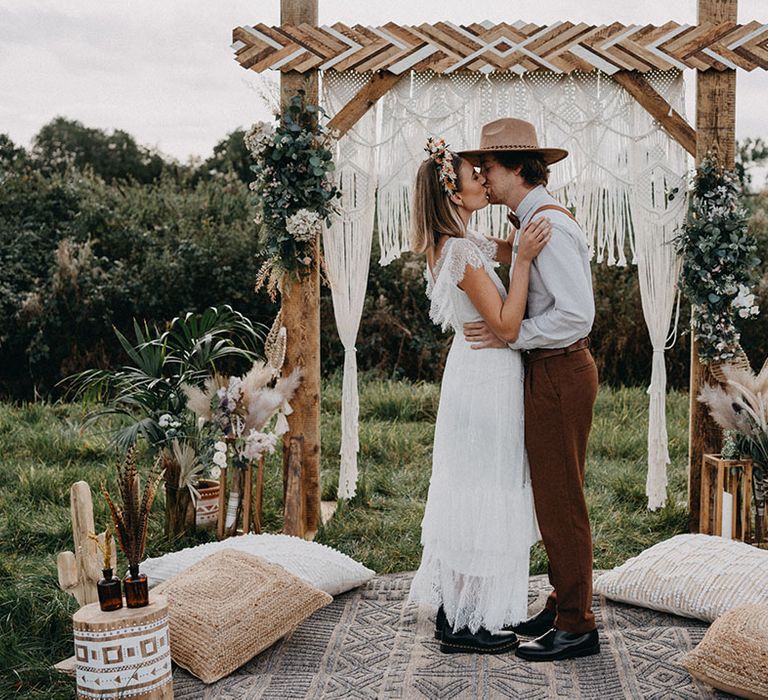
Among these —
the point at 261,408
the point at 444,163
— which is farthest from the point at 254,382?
the point at 444,163

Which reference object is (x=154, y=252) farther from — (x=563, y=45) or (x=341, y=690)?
(x=341, y=690)

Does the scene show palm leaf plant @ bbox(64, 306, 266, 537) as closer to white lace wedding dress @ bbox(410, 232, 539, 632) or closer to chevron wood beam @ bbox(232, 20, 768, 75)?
chevron wood beam @ bbox(232, 20, 768, 75)

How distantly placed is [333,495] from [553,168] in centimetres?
225

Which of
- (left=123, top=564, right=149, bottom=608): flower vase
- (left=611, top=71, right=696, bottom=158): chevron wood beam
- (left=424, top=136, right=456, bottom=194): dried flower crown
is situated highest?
(left=611, top=71, right=696, bottom=158): chevron wood beam

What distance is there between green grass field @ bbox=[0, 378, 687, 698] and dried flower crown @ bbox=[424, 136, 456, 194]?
1.96 metres

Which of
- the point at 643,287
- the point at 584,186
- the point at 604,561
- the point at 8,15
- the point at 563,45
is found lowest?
the point at 604,561

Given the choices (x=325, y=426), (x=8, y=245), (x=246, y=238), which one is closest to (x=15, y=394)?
(x=8, y=245)

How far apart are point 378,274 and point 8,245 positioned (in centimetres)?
370

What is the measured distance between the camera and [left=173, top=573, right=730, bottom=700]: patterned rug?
2877 millimetres

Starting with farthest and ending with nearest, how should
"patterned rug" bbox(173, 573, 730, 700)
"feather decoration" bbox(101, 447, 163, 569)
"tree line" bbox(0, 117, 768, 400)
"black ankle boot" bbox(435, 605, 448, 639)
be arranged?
"tree line" bbox(0, 117, 768, 400), "black ankle boot" bbox(435, 605, 448, 639), "patterned rug" bbox(173, 573, 730, 700), "feather decoration" bbox(101, 447, 163, 569)

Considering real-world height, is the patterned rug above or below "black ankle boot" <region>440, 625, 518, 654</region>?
below

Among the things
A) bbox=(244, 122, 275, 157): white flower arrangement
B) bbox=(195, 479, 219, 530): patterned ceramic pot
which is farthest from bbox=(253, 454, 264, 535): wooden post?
bbox=(244, 122, 275, 157): white flower arrangement

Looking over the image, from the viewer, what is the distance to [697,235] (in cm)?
446

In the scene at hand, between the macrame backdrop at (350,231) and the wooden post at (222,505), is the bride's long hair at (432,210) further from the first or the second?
the wooden post at (222,505)
